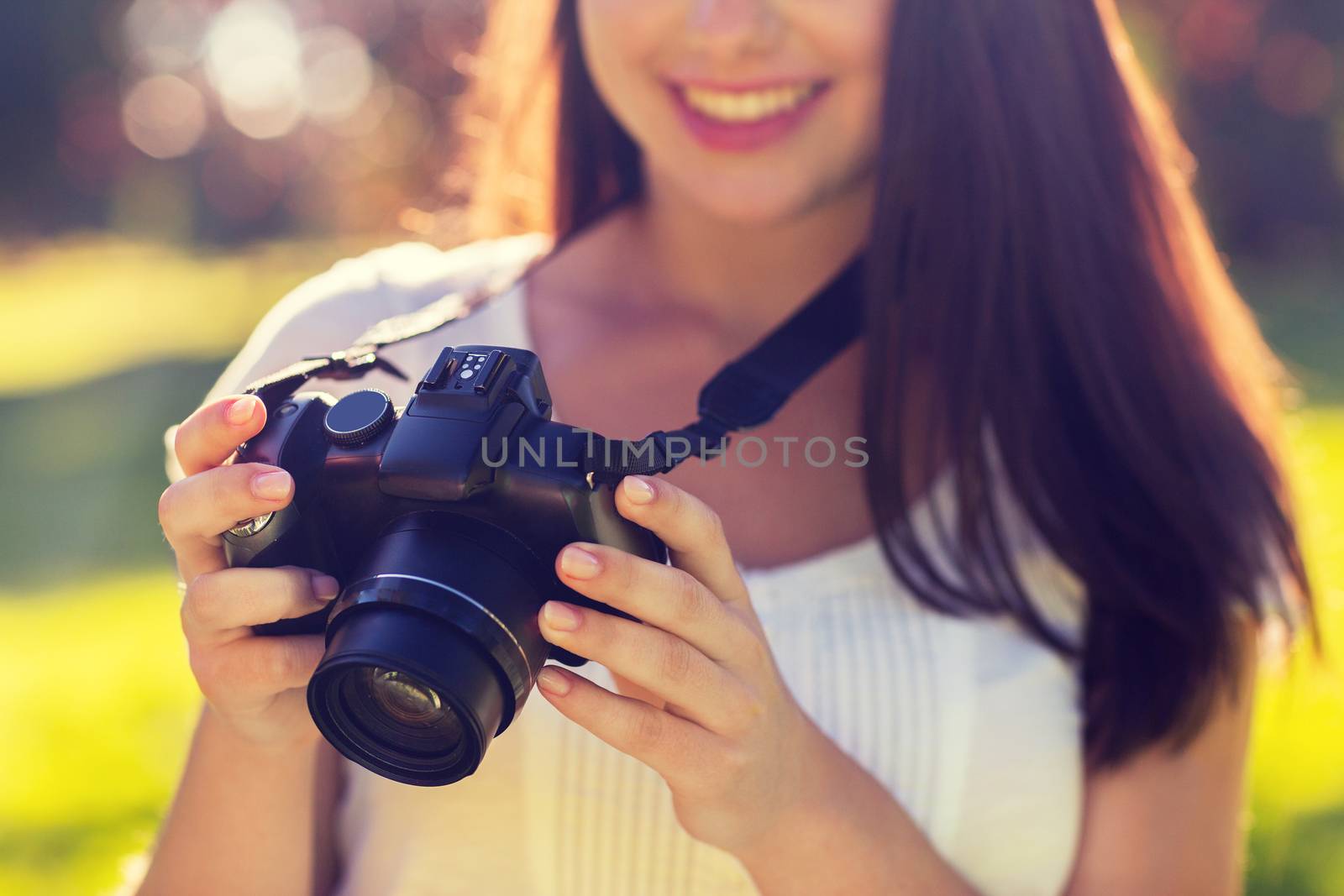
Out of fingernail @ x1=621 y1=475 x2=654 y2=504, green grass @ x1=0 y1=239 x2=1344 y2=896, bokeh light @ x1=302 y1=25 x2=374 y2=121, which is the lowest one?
bokeh light @ x1=302 y1=25 x2=374 y2=121

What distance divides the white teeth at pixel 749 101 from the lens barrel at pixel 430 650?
67cm

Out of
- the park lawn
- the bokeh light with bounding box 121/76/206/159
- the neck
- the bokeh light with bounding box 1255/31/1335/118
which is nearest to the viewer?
the neck

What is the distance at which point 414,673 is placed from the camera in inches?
38.1

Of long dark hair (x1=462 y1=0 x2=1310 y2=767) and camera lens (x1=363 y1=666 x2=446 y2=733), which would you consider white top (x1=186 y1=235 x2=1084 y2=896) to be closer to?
long dark hair (x1=462 y1=0 x2=1310 y2=767)

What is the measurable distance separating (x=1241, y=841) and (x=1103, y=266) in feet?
2.25

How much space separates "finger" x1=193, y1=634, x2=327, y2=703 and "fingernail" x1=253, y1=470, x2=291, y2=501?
0.14 meters

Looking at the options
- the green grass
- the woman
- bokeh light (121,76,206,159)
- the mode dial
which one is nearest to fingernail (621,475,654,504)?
the mode dial

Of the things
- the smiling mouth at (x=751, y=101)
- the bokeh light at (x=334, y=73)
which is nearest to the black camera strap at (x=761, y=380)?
the smiling mouth at (x=751, y=101)

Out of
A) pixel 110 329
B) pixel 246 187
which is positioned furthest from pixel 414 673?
pixel 246 187

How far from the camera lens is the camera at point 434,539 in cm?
100

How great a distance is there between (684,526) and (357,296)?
73 centimetres

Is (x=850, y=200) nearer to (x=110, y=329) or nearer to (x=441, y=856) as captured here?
(x=441, y=856)

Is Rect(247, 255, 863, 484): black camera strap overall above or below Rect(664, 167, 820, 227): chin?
below

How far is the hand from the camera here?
3.32 ft
